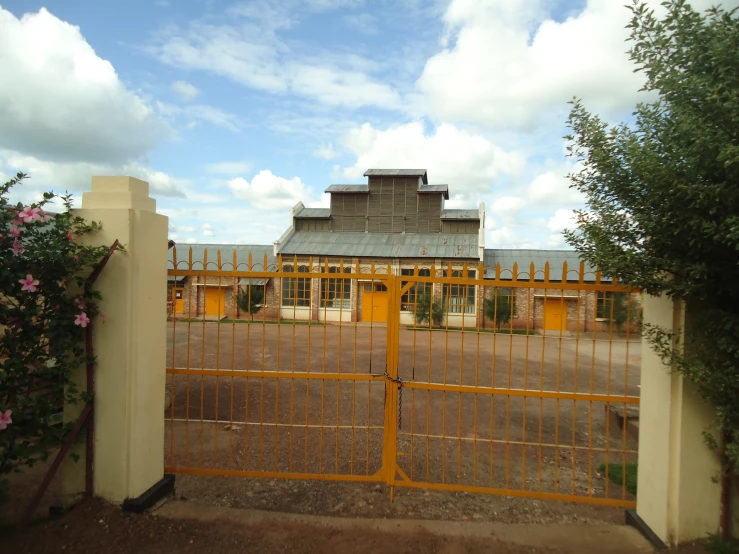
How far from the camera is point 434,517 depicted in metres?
3.94

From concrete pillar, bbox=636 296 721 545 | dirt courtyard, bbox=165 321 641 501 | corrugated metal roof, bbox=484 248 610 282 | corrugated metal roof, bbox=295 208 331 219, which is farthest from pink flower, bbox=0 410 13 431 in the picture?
corrugated metal roof, bbox=295 208 331 219

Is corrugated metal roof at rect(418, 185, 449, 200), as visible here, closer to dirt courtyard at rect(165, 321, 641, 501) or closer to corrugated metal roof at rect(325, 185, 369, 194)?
corrugated metal roof at rect(325, 185, 369, 194)

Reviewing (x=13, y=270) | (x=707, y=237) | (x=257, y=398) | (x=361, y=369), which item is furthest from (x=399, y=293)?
(x=361, y=369)

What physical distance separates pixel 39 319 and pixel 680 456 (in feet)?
14.7

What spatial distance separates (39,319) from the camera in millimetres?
2953

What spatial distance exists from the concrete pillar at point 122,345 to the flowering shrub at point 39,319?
0.13 m

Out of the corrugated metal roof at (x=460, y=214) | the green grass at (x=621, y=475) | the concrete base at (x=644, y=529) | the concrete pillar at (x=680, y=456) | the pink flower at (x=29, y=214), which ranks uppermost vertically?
the corrugated metal roof at (x=460, y=214)

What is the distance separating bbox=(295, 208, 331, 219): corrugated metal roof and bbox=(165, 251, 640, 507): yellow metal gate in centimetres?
1233

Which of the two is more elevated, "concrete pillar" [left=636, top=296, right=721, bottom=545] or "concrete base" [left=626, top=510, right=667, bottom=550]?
"concrete pillar" [left=636, top=296, right=721, bottom=545]

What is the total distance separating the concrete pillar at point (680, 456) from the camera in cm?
285

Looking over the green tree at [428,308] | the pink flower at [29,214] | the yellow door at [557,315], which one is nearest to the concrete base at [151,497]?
the pink flower at [29,214]

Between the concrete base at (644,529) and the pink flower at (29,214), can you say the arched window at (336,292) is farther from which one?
the concrete base at (644,529)

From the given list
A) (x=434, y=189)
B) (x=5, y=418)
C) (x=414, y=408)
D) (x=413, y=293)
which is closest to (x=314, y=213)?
(x=434, y=189)

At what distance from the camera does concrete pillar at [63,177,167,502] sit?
10.3ft
